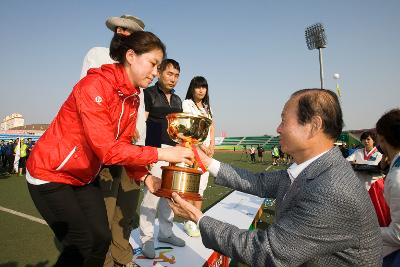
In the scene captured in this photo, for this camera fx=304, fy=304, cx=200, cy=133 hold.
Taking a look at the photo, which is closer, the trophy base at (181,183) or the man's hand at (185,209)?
the man's hand at (185,209)

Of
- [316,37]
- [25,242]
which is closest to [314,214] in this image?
[25,242]

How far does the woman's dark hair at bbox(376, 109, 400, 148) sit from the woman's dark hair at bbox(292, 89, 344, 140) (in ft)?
4.25

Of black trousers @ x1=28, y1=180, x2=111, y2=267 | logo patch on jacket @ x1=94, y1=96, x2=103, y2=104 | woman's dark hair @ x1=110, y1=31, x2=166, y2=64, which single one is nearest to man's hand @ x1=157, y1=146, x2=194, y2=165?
logo patch on jacket @ x1=94, y1=96, x2=103, y2=104

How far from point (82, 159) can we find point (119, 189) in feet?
4.07

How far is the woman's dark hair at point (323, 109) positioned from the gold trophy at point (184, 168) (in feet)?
2.86

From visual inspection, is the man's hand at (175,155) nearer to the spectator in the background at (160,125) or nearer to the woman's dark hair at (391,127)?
the spectator in the background at (160,125)

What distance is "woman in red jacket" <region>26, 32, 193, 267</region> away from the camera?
1981 mm

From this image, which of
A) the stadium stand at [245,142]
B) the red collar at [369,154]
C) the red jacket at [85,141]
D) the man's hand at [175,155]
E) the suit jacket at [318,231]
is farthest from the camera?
the stadium stand at [245,142]

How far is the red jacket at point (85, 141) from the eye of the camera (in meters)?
1.97

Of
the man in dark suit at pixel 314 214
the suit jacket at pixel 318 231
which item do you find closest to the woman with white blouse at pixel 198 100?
the man in dark suit at pixel 314 214

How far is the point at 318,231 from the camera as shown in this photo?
4.72 feet

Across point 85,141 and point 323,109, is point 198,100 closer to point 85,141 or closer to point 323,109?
point 85,141

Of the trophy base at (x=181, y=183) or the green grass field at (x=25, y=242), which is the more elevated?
the trophy base at (x=181, y=183)

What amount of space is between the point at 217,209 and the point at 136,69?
3925mm
